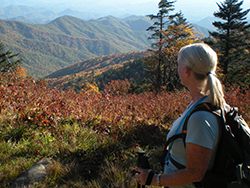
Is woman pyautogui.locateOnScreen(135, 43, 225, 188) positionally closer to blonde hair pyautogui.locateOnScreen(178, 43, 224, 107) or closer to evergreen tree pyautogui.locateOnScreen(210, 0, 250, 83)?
blonde hair pyautogui.locateOnScreen(178, 43, 224, 107)

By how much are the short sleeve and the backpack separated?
4 centimetres

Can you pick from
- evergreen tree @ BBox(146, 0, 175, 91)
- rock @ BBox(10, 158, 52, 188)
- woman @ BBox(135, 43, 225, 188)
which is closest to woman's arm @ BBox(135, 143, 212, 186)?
woman @ BBox(135, 43, 225, 188)

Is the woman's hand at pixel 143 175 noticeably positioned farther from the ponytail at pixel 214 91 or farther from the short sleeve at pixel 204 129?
the ponytail at pixel 214 91

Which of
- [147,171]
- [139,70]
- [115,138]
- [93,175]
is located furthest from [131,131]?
[139,70]

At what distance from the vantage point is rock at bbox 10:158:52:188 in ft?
7.95

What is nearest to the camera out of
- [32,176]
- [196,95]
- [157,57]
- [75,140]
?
[196,95]

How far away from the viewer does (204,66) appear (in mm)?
1257

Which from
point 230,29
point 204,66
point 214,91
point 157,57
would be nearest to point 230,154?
point 214,91

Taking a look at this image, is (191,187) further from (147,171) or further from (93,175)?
(93,175)

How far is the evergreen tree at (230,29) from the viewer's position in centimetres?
2094

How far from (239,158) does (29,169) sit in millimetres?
2603

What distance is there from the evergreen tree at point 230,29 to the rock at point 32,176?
22.2 m

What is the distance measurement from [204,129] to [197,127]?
0.13ft

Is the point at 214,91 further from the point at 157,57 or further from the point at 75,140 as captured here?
the point at 157,57
